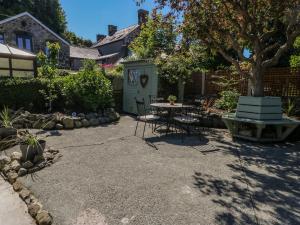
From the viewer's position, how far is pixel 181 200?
3.33 meters

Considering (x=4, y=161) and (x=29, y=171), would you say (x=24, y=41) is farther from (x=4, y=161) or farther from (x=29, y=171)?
(x=29, y=171)

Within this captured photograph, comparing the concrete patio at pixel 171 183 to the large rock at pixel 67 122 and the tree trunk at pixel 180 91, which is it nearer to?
the large rock at pixel 67 122

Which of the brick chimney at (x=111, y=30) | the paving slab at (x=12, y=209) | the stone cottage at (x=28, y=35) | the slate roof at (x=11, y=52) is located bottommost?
the paving slab at (x=12, y=209)

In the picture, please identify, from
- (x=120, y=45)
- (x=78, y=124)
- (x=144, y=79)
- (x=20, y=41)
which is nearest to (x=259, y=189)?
(x=78, y=124)

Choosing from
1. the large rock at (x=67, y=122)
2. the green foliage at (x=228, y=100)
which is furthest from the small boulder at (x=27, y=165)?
the green foliage at (x=228, y=100)

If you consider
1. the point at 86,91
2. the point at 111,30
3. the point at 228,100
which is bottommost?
the point at 228,100

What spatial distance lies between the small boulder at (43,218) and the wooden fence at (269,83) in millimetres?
8156

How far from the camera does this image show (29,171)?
14.7 ft

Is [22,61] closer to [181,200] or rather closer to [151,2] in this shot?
[151,2]

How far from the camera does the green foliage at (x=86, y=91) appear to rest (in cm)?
919

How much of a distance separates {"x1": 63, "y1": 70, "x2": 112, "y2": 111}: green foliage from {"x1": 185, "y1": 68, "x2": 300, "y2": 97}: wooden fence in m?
4.31

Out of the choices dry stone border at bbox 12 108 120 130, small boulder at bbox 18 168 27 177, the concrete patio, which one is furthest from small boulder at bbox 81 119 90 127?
small boulder at bbox 18 168 27 177

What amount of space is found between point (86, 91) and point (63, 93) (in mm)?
923

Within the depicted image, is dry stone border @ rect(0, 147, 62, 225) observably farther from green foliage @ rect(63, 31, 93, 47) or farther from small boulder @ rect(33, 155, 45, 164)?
green foliage @ rect(63, 31, 93, 47)
